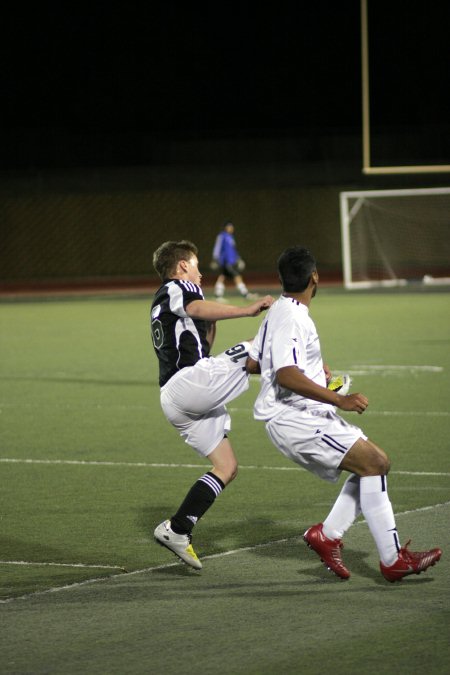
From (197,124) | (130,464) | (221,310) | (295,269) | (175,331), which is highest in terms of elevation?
(197,124)

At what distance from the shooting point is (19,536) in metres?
8.27

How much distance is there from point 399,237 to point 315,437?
120ft

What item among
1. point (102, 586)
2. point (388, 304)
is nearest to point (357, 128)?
point (388, 304)

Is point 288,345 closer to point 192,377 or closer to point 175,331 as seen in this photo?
point 192,377

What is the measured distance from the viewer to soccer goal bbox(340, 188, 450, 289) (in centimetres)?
4034

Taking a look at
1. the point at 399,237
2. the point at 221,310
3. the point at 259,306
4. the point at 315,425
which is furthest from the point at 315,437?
the point at 399,237

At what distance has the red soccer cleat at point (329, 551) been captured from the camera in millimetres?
6832

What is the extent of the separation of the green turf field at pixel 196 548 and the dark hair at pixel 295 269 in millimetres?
1635

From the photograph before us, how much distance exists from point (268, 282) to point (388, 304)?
1164cm

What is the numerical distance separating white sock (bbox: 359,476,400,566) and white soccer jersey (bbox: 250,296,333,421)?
48 cm

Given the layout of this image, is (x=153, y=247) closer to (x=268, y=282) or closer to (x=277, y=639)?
(x=268, y=282)

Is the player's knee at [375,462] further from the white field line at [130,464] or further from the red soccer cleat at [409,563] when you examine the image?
the white field line at [130,464]

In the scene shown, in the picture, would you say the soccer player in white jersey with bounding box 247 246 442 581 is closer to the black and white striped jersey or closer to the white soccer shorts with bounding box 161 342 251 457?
the white soccer shorts with bounding box 161 342 251 457

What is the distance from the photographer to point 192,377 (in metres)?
7.23
